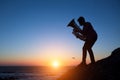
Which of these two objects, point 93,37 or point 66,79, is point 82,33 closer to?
point 93,37

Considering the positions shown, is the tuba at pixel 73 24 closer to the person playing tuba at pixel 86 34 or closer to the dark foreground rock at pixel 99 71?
the person playing tuba at pixel 86 34

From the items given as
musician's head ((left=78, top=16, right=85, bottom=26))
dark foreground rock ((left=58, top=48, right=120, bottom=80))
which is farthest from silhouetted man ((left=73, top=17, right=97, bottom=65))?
dark foreground rock ((left=58, top=48, right=120, bottom=80))

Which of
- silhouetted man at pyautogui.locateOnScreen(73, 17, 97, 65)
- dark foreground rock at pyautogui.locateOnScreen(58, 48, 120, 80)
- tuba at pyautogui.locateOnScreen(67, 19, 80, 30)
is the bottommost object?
dark foreground rock at pyautogui.locateOnScreen(58, 48, 120, 80)

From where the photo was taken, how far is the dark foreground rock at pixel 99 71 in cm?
867

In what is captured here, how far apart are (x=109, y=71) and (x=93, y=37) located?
1.83m

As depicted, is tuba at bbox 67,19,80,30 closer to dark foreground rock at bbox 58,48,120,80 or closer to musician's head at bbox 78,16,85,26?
musician's head at bbox 78,16,85,26

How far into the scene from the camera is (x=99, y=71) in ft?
30.3

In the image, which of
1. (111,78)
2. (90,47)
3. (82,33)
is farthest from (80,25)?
(111,78)

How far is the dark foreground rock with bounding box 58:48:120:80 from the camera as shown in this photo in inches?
341

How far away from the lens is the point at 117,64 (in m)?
8.95

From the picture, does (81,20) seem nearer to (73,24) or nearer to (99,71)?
(73,24)

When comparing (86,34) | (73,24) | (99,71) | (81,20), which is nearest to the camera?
(99,71)

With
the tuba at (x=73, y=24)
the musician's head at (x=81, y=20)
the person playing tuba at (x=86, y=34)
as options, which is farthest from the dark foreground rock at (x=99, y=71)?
the musician's head at (x=81, y=20)

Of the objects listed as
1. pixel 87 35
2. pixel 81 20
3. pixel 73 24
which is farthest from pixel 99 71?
pixel 73 24
